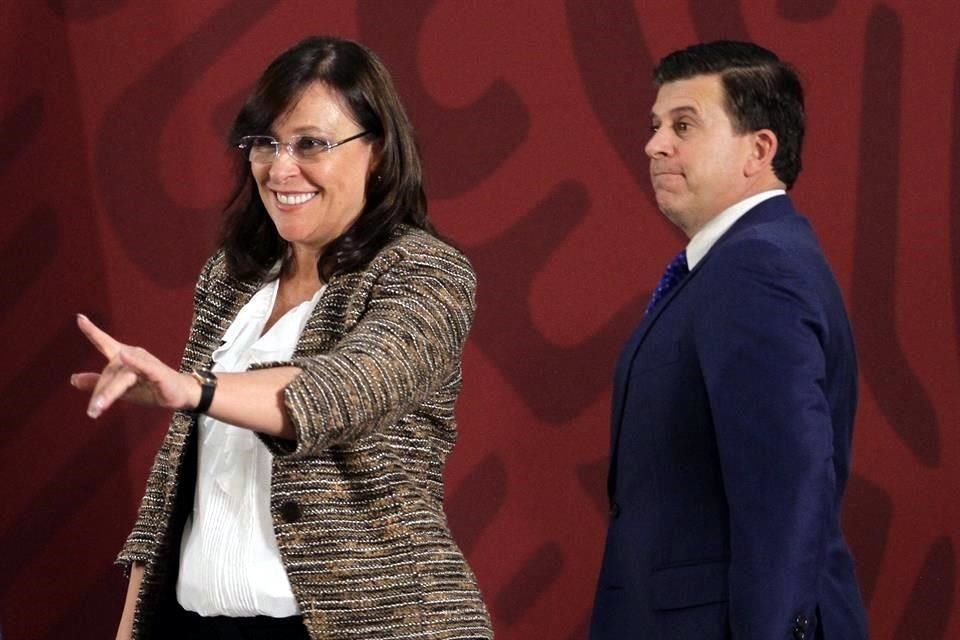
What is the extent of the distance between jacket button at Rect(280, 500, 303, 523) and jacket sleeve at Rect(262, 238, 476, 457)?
12cm

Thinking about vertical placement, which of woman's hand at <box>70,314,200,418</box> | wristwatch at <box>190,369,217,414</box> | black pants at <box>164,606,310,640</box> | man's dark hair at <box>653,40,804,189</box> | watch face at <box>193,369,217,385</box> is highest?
man's dark hair at <box>653,40,804,189</box>

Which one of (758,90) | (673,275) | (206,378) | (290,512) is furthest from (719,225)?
(206,378)

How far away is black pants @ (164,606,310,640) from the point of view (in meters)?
1.79

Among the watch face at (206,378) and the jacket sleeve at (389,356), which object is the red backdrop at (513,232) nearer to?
the jacket sleeve at (389,356)

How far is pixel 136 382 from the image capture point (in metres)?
1.53

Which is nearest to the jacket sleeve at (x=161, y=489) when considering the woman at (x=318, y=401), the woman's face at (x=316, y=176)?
the woman at (x=318, y=401)

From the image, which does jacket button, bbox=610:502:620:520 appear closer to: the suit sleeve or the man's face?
the suit sleeve

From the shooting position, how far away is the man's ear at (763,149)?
7.17 ft

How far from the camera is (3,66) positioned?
287 cm

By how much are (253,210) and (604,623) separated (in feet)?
2.39

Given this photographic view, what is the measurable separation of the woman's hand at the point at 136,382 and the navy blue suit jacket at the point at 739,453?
2.21 feet

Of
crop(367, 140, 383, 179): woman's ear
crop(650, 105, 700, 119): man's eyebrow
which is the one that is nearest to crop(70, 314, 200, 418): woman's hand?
crop(367, 140, 383, 179): woman's ear

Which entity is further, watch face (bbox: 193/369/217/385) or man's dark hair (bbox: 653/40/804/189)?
man's dark hair (bbox: 653/40/804/189)

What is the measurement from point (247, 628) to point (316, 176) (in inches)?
21.8
